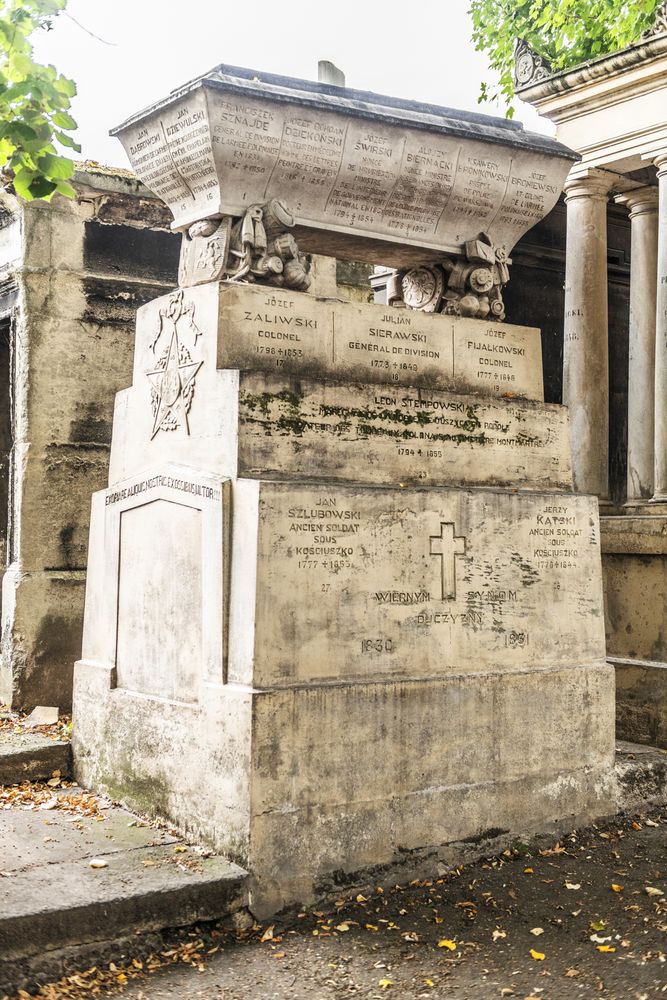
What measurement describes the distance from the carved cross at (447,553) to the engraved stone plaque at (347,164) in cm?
167

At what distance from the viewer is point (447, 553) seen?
5488 mm

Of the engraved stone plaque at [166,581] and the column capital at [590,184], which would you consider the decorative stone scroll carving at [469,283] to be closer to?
the engraved stone plaque at [166,581]

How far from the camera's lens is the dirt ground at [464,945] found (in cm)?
409

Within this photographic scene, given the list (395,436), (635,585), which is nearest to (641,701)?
(635,585)

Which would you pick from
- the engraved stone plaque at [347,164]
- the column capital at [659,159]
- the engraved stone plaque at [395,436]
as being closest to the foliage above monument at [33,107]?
the engraved stone plaque at [347,164]

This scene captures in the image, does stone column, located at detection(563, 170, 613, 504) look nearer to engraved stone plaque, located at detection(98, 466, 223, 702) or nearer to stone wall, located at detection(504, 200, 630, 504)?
stone wall, located at detection(504, 200, 630, 504)

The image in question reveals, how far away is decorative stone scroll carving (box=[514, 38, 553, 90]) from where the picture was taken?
364 inches

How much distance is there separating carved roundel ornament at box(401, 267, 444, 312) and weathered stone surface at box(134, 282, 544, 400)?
14.2 inches

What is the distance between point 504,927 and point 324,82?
14.3 ft

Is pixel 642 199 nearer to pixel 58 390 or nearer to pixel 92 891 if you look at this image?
pixel 58 390

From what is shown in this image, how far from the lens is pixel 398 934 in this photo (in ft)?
15.0

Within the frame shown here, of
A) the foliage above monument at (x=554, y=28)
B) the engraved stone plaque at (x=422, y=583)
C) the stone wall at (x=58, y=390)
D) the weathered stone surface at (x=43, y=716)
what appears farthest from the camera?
the foliage above monument at (x=554, y=28)

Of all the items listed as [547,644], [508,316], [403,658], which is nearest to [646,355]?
[508,316]

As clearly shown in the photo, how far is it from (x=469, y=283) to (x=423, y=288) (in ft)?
1.03
